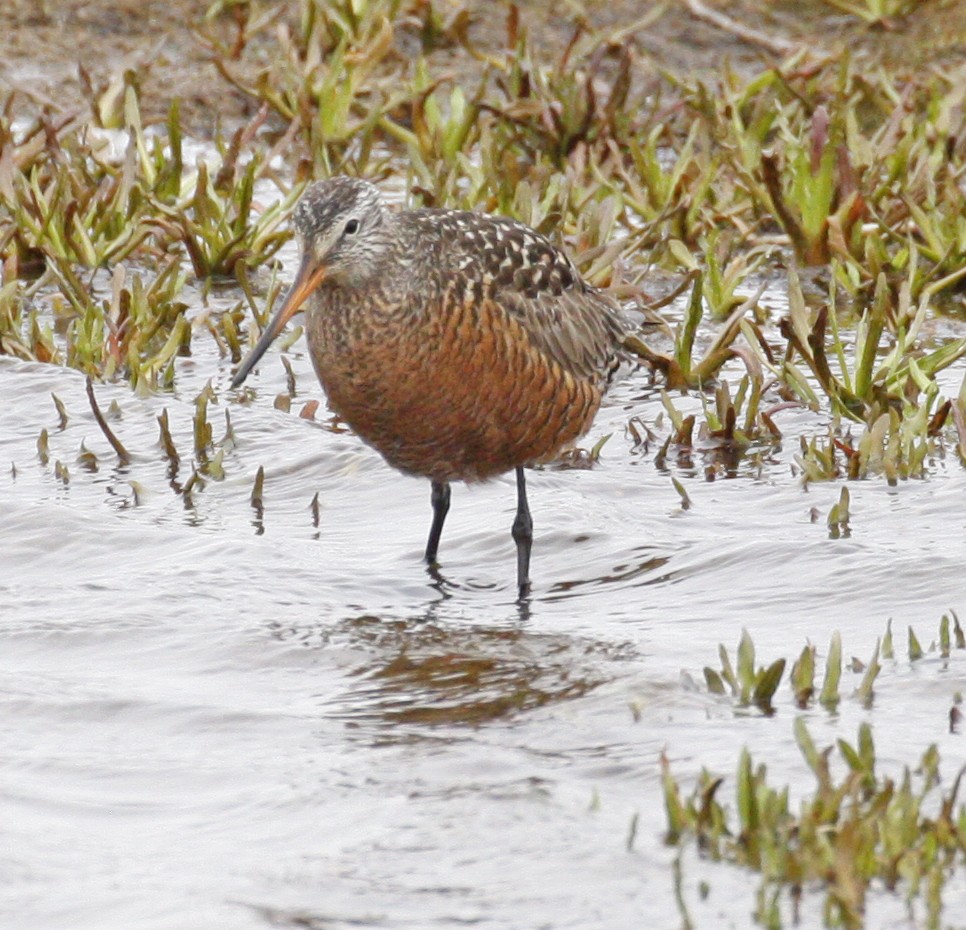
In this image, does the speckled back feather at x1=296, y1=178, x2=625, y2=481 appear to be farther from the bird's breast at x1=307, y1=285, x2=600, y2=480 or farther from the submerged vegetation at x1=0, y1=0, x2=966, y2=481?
the submerged vegetation at x1=0, y1=0, x2=966, y2=481

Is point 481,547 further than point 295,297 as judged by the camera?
Yes

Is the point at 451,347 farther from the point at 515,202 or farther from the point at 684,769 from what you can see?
the point at 515,202

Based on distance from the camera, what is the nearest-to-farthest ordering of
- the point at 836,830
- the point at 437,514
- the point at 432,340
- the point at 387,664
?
the point at 836,830 < the point at 387,664 < the point at 432,340 < the point at 437,514

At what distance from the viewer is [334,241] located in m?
5.61

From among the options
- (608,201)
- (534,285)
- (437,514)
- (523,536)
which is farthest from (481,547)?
(608,201)

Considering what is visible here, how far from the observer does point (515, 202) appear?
27.8 ft

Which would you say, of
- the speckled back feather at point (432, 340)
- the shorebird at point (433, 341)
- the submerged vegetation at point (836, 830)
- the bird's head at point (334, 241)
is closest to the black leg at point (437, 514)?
the shorebird at point (433, 341)

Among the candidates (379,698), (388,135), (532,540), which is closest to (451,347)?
(532,540)

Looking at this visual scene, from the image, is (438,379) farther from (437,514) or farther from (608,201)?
(608,201)

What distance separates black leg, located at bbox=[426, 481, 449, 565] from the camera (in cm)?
611

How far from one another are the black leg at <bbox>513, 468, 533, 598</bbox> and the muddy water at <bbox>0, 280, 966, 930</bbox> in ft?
0.23

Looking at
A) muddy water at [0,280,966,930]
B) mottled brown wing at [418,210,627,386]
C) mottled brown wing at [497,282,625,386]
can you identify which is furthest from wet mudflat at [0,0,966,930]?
mottled brown wing at [418,210,627,386]

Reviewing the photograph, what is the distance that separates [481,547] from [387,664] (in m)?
1.27

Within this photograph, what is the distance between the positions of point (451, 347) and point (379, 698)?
4.06 ft
